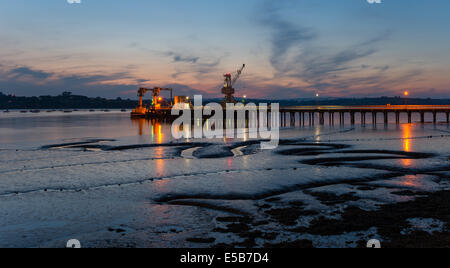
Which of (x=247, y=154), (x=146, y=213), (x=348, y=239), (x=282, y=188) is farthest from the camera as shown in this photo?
(x=247, y=154)

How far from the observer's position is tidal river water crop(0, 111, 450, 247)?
12359 mm

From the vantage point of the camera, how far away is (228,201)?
17.4 metres

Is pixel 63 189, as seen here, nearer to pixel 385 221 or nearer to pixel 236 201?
pixel 236 201

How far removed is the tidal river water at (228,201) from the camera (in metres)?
12.4

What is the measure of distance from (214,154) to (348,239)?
79.9 feet

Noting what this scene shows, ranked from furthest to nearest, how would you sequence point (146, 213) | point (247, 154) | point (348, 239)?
point (247, 154), point (146, 213), point (348, 239)

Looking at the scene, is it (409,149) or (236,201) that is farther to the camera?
(409,149)

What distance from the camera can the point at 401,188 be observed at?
19.3m

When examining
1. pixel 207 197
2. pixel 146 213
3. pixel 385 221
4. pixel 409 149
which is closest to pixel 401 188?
pixel 385 221

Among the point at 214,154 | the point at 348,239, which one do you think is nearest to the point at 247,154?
the point at 214,154

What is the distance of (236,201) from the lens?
57.2 ft

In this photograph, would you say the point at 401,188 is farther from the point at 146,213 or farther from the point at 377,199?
the point at 146,213

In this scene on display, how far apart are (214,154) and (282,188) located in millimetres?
16096
